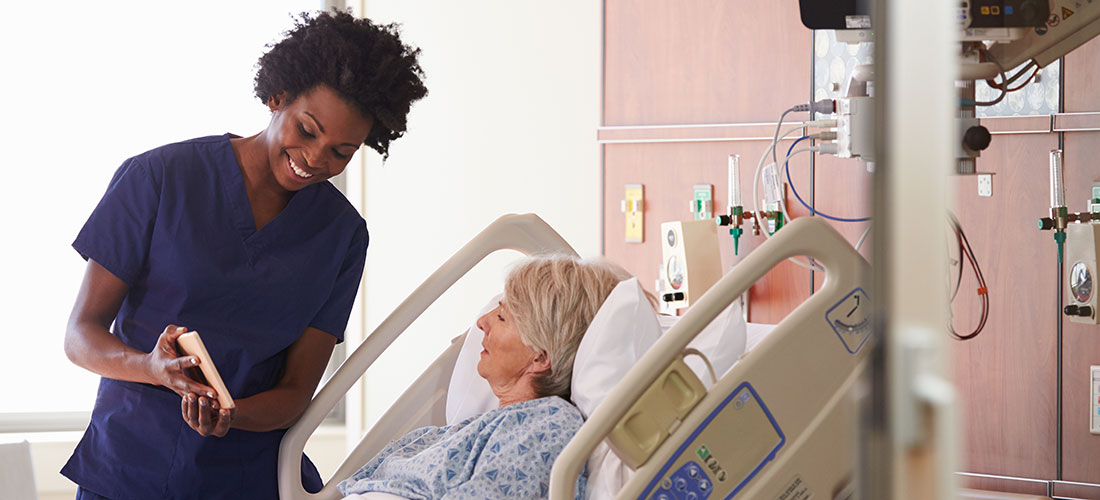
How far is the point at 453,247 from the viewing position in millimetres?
3855

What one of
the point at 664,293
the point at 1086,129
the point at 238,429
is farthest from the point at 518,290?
the point at 1086,129

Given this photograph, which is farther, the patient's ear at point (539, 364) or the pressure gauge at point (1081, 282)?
the pressure gauge at point (1081, 282)

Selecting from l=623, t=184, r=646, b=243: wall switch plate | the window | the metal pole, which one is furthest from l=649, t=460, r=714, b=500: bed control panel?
the window

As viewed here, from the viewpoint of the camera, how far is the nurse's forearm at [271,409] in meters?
1.76

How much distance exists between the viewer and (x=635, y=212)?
3.22 metres

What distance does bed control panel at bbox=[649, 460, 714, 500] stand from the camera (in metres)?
1.38

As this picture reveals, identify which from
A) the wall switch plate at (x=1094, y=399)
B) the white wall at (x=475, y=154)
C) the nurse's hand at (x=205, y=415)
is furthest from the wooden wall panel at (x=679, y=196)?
the nurse's hand at (x=205, y=415)

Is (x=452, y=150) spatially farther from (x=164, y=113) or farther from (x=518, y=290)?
(x=518, y=290)

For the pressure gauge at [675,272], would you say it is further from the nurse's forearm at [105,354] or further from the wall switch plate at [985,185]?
the nurse's forearm at [105,354]

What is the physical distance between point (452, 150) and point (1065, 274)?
2.14 meters

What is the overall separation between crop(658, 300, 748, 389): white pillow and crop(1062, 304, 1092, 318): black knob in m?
1.14

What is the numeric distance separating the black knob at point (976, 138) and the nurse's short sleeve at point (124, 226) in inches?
57.0

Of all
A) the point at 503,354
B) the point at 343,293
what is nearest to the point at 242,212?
the point at 343,293

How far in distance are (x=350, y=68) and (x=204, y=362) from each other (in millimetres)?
553
